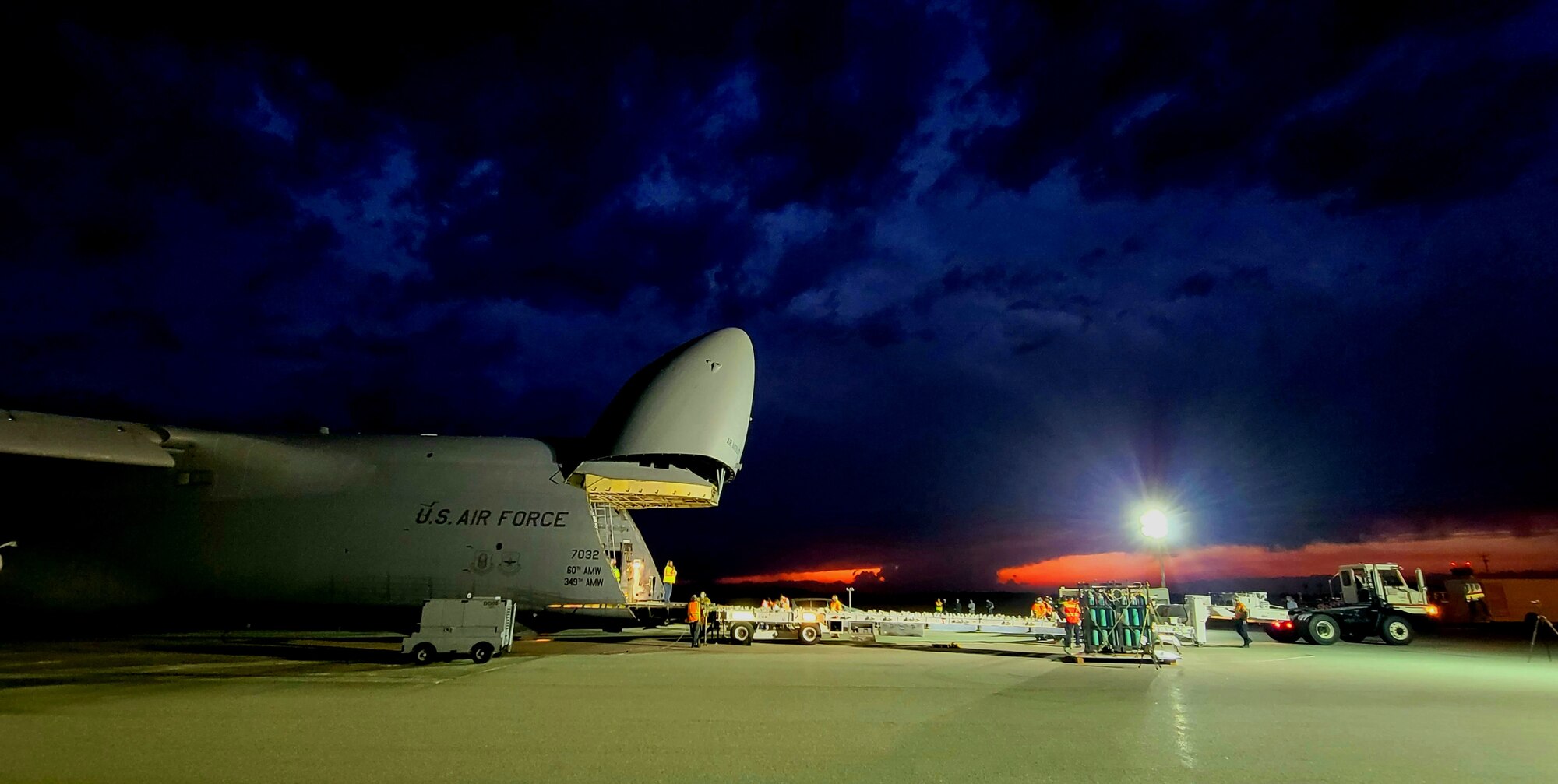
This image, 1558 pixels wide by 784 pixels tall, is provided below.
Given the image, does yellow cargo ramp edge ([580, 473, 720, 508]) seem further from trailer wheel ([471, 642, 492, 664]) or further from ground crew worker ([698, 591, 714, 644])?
trailer wheel ([471, 642, 492, 664])

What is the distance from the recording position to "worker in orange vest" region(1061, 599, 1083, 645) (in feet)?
59.3

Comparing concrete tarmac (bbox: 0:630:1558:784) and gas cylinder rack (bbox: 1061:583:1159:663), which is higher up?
gas cylinder rack (bbox: 1061:583:1159:663)

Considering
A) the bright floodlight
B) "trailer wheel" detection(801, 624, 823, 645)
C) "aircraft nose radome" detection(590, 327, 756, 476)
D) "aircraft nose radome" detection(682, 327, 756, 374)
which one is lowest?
"trailer wheel" detection(801, 624, 823, 645)

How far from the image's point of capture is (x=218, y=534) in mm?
18031

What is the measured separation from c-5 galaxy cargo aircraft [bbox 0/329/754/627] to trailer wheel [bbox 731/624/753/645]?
4054mm

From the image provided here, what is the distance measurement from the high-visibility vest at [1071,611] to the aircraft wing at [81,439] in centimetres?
2224

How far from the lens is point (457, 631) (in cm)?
1479

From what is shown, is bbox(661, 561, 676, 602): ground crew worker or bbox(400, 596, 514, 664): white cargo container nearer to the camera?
bbox(400, 596, 514, 664): white cargo container

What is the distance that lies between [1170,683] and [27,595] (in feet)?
86.5

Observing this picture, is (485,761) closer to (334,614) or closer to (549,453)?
(549,453)

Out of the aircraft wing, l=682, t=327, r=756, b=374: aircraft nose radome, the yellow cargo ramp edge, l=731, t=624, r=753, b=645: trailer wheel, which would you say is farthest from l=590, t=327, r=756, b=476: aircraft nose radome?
the aircraft wing

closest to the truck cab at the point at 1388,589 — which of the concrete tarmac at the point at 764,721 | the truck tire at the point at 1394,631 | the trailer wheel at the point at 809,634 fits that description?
the truck tire at the point at 1394,631

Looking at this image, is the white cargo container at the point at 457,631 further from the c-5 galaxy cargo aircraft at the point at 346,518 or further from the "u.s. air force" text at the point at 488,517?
the "u.s. air force" text at the point at 488,517

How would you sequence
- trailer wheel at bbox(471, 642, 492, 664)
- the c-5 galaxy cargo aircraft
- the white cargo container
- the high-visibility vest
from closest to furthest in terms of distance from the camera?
1. the white cargo container
2. trailer wheel at bbox(471, 642, 492, 664)
3. the c-5 galaxy cargo aircraft
4. the high-visibility vest
